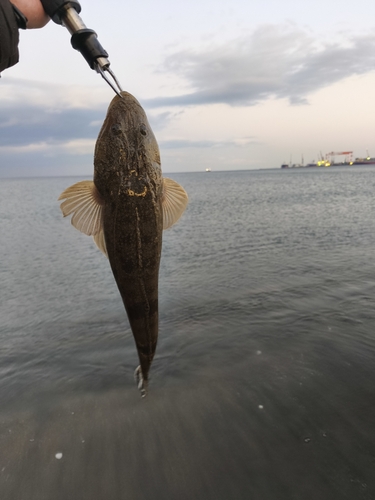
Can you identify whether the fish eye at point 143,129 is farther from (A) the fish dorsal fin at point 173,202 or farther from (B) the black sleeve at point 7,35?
(B) the black sleeve at point 7,35

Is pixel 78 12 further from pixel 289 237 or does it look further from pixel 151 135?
pixel 289 237

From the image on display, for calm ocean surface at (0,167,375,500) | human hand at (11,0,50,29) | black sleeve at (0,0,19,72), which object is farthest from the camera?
A: calm ocean surface at (0,167,375,500)

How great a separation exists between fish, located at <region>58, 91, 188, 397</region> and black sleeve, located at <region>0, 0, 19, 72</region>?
130 centimetres

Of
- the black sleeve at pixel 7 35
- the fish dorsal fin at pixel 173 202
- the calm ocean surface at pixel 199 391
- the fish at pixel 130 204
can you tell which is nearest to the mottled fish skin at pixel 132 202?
the fish at pixel 130 204

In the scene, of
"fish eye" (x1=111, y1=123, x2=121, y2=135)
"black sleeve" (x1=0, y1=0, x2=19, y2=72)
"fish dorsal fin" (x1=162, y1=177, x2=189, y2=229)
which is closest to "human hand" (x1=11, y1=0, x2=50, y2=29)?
"black sleeve" (x1=0, y1=0, x2=19, y2=72)

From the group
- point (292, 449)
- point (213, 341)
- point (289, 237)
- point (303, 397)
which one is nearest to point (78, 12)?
point (292, 449)

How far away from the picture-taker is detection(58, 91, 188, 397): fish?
3076 millimetres

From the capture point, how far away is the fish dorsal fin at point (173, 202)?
346 cm

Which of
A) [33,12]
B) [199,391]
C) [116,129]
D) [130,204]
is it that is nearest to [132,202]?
[130,204]

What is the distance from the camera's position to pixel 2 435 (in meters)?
5.05

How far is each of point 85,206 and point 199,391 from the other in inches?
144

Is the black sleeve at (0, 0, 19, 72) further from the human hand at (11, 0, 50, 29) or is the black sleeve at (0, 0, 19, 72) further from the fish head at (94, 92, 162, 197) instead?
the fish head at (94, 92, 162, 197)

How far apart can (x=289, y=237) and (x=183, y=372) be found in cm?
1313

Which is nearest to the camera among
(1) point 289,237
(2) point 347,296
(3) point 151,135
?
(3) point 151,135
